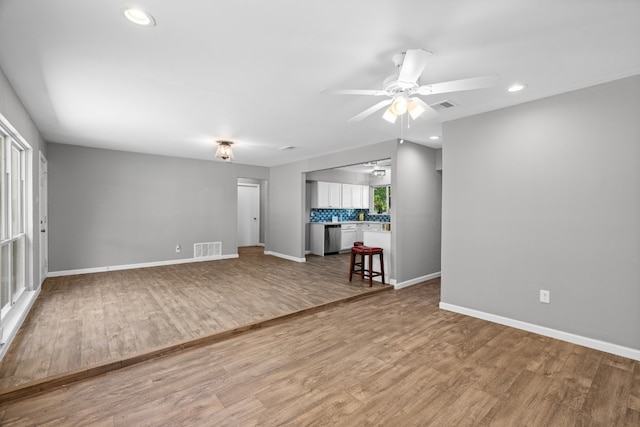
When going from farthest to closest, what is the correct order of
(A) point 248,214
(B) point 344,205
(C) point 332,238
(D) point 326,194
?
(A) point 248,214 → (B) point 344,205 → (D) point 326,194 → (C) point 332,238

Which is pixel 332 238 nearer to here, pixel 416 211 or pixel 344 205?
pixel 344 205

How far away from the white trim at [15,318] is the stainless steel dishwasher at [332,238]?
555 cm

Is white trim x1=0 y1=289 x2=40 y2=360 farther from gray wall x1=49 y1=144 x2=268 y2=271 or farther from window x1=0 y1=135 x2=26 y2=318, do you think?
gray wall x1=49 y1=144 x2=268 y2=271

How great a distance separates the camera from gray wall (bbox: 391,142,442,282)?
4.68m

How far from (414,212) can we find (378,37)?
11.2 ft

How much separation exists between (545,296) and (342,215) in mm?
6192

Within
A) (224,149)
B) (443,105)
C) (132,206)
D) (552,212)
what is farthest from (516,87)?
(132,206)

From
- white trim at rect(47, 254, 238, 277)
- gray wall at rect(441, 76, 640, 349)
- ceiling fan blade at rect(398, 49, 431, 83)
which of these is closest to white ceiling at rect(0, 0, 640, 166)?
ceiling fan blade at rect(398, 49, 431, 83)

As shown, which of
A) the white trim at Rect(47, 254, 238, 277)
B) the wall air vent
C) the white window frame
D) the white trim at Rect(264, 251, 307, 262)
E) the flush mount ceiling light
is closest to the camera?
the white window frame

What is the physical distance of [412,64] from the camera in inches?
77.9

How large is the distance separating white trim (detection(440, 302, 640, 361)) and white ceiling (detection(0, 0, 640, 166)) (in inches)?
94.9

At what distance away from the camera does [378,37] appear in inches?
77.1

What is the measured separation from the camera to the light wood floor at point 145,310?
7.82 feet

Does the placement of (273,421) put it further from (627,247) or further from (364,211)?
(364,211)
